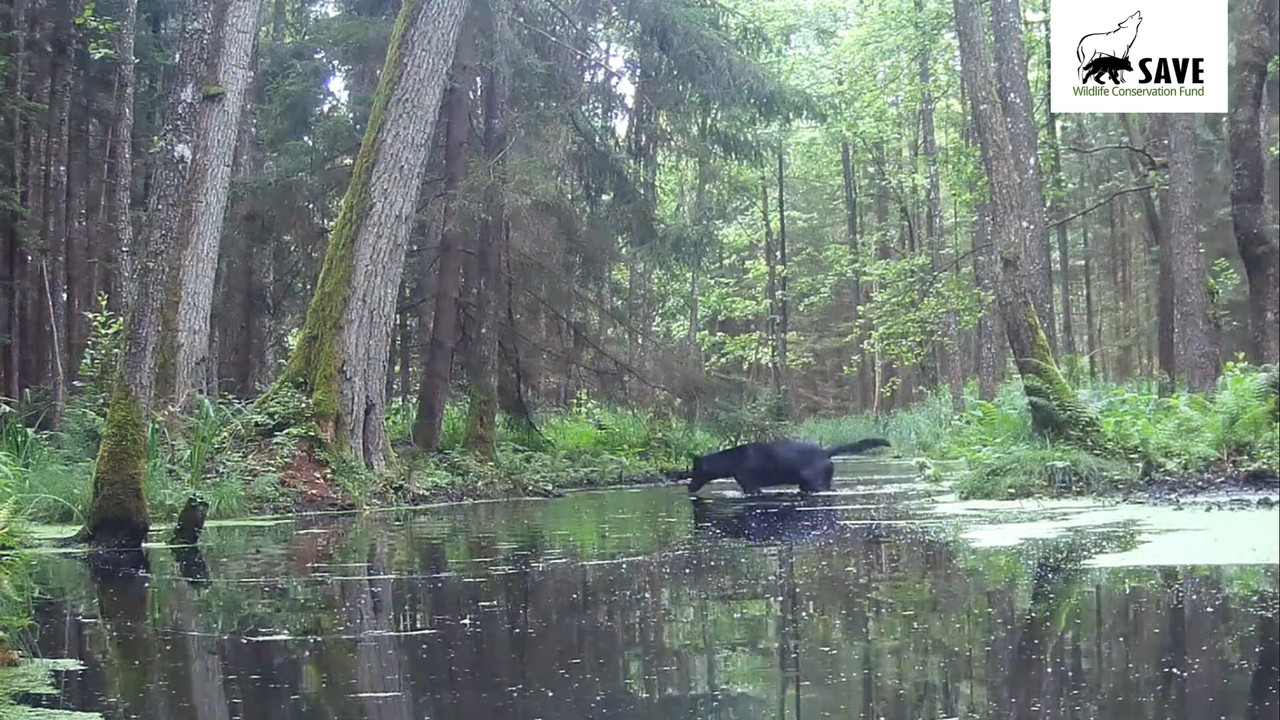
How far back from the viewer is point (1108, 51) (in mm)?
3199

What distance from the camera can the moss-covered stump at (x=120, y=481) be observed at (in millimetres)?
5496

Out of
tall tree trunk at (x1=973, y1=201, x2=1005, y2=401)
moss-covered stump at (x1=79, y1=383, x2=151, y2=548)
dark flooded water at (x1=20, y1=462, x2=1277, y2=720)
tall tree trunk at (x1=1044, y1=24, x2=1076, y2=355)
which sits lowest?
dark flooded water at (x1=20, y1=462, x2=1277, y2=720)

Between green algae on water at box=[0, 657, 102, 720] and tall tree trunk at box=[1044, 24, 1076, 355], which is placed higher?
tall tree trunk at box=[1044, 24, 1076, 355]

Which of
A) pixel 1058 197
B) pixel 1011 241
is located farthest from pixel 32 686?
pixel 1058 197

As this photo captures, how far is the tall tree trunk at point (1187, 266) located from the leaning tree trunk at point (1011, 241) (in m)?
0.80

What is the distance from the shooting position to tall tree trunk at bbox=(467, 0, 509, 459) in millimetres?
11875

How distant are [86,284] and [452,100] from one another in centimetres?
611

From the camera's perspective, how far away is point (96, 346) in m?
10.3

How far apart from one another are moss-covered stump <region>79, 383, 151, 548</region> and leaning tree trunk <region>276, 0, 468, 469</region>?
10.5ft

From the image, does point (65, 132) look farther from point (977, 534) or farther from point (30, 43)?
point (977, 534)

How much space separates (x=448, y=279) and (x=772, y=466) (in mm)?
4380

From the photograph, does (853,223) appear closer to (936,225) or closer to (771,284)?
(771,284)

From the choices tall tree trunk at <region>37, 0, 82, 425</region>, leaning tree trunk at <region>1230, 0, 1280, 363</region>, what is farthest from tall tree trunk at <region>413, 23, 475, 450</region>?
leaning tree trunk at <region>1230, 0, 1280, 363</region>

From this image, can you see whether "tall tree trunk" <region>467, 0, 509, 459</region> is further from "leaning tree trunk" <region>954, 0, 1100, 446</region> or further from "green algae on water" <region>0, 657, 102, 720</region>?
"green algae on water" <region>0, 657, 102, 720</region>
